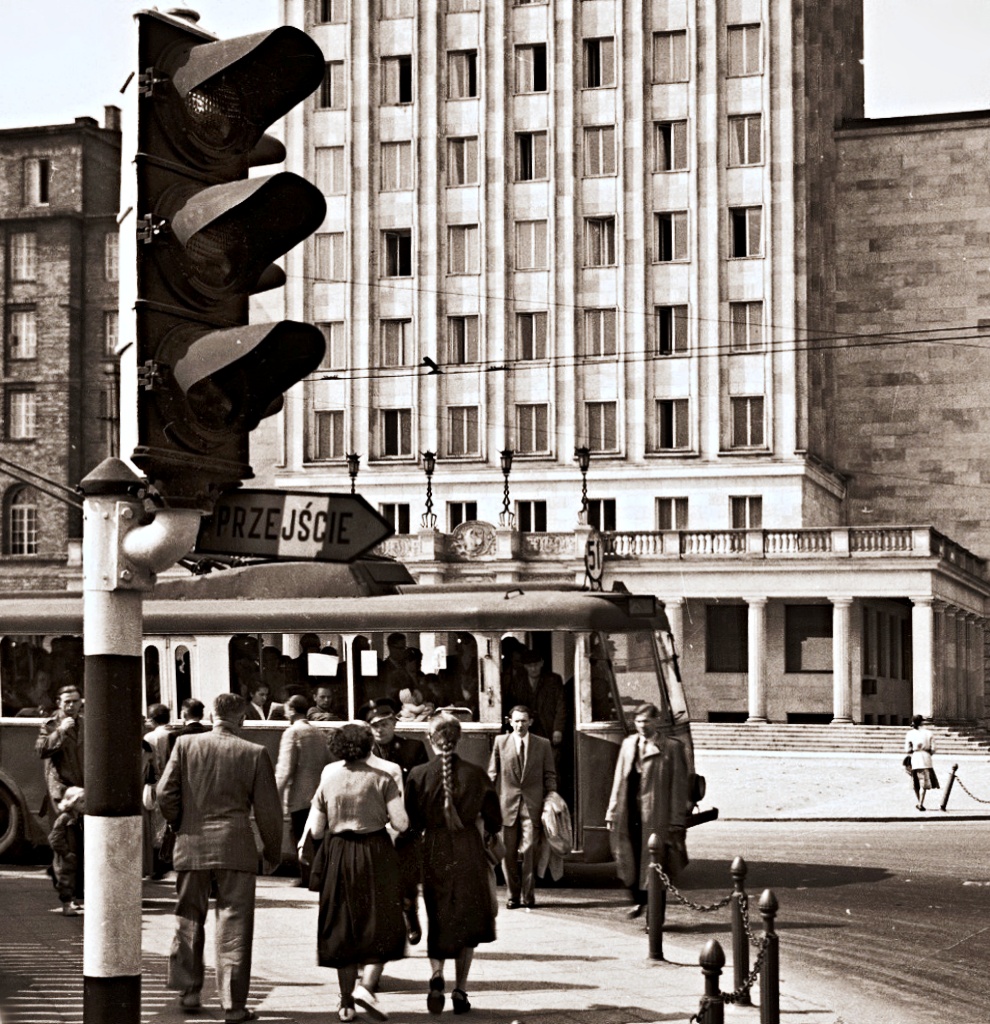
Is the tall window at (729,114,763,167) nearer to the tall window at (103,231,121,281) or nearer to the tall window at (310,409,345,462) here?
the tall window at (310,409,345,462)

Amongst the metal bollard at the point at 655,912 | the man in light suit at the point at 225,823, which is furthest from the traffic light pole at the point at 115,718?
the metal bollard at the point at 655,912

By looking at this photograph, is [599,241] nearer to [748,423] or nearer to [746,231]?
[746,231]

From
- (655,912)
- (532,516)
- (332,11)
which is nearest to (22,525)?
(532,516)

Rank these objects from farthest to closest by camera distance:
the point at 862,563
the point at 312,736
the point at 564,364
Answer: the point at 564,364, the point at 862,563, the point at 312,736

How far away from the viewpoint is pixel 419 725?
21312mm

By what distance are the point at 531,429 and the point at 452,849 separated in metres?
65.3

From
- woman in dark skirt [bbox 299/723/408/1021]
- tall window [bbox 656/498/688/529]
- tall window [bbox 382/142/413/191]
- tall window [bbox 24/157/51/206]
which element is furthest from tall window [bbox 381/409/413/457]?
woman in dark skirt [bbox 299/723/408/1021]

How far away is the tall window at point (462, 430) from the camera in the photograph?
78812mm

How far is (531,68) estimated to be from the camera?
259 feet

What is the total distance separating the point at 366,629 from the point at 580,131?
2303 inches

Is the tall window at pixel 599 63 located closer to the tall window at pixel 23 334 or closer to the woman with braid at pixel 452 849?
the tall window at pixel 23 334

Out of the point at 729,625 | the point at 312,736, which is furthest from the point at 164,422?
the point at 729,625

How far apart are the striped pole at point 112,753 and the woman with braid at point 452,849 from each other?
7.90m

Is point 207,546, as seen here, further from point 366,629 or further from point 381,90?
point 381,90
